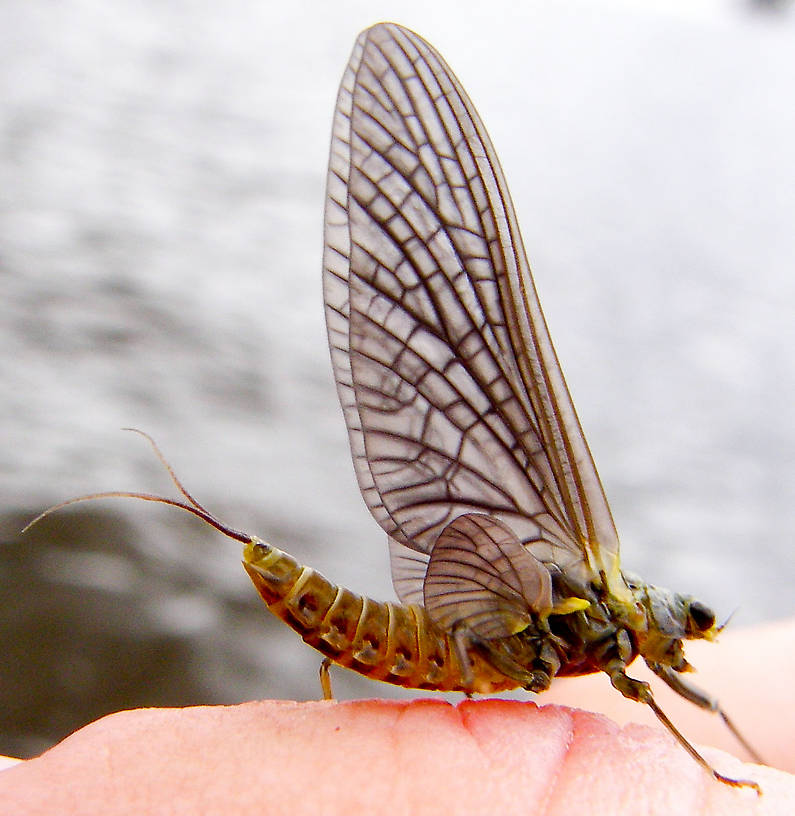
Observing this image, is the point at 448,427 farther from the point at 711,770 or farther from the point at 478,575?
the point at 711,770

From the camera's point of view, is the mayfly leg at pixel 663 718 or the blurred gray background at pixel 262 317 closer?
the mayfly leg at pixel 663 718

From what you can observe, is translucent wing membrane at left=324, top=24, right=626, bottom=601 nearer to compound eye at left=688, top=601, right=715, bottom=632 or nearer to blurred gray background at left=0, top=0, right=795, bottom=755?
compound eye at left=688, top=601, right=715, bottom=632

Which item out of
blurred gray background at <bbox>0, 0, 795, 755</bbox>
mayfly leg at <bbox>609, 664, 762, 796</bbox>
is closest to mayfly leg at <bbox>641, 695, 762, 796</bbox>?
mayfly leg at <bbox>609, 664, 762, 796</bbox>

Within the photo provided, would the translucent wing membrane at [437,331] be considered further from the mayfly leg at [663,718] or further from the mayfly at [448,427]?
the mayfly leg at [663,718]

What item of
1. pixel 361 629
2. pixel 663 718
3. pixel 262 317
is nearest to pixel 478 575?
pixel 361 629

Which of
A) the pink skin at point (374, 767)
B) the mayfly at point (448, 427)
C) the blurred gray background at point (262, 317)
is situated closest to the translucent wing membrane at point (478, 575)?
the mayfly at point (448, 427)

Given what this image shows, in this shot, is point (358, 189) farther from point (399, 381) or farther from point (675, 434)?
point (675, 434)
